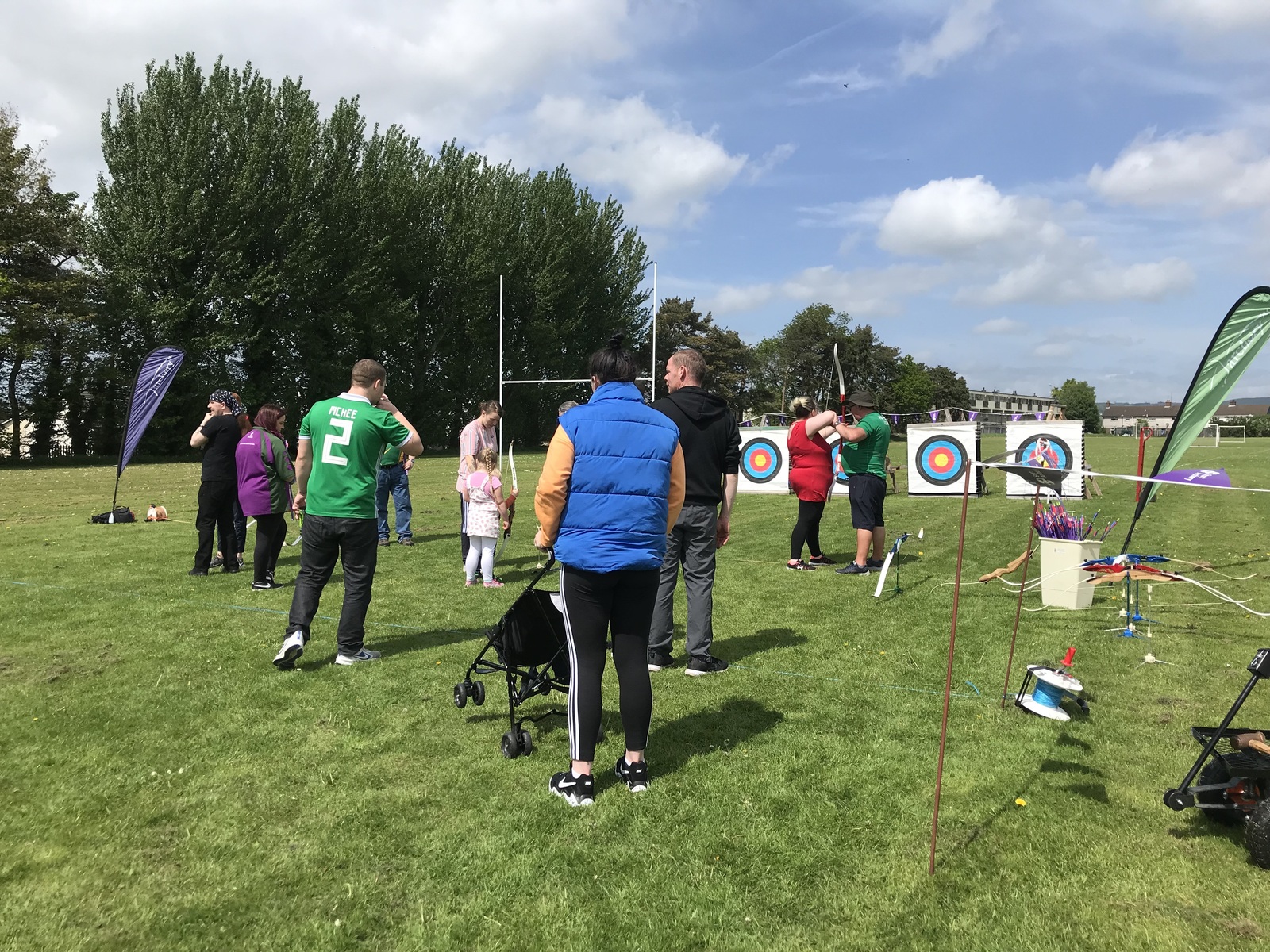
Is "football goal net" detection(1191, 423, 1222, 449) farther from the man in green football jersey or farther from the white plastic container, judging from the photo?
the man in green football jersey

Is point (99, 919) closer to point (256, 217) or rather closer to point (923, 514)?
point (923, 514)

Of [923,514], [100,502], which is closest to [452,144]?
[100,502]

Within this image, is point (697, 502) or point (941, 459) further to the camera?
point (941, 459)

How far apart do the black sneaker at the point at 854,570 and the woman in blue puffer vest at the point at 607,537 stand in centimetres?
575

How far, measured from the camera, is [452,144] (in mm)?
41812

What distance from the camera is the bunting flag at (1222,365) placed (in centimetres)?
496

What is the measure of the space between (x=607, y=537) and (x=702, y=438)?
190 centimetres

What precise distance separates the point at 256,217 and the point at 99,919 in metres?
32.8

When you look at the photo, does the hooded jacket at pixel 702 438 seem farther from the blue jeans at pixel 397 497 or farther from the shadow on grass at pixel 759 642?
the blue jeans at pixel 397 497

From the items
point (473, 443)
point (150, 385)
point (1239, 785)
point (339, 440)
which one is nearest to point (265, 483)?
point (473, 443)

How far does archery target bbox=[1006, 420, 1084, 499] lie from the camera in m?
17.3

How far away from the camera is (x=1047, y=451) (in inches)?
680

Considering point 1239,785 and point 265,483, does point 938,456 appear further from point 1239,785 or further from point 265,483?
point 1239,785

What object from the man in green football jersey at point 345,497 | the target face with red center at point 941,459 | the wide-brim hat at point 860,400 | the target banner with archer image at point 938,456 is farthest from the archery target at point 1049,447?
the man in green football jersey at point 345,497
